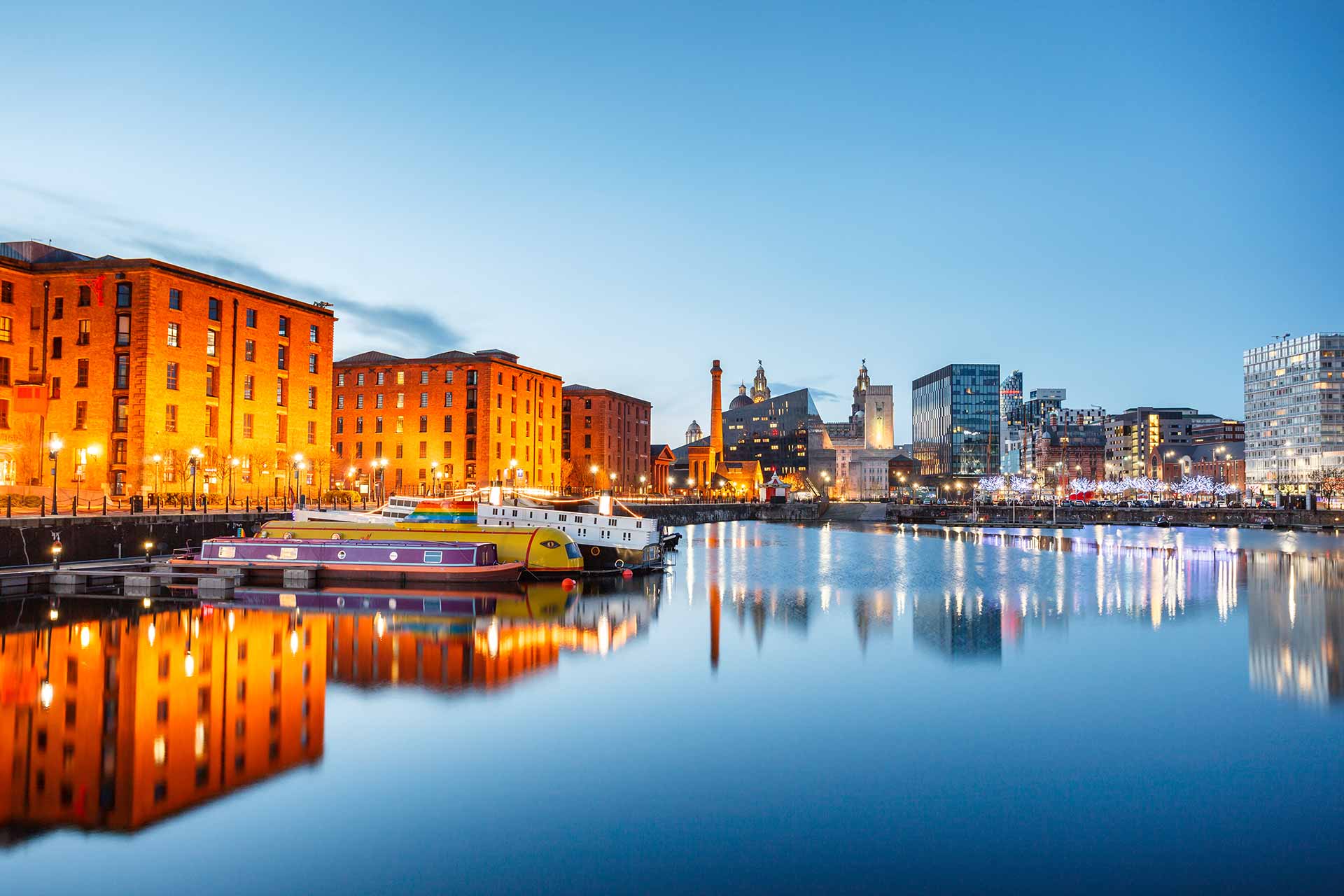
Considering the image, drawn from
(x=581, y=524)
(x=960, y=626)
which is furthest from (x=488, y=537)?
(x=960, y=626)

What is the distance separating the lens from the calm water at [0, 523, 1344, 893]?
13.4 metres

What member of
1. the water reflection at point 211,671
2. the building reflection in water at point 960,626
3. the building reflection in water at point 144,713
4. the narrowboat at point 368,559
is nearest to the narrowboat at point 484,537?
the narrowboat at point 368,559

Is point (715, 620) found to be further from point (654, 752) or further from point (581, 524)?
point (654, 752)

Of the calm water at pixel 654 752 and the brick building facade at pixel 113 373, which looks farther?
the brick building facade at pixel 113 373

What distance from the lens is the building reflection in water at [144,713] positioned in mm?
15438

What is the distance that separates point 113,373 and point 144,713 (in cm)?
5264

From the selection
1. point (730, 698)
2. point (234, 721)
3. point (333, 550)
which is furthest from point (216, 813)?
point (333, 550)

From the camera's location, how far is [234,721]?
20141mm

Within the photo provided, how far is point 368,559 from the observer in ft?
147

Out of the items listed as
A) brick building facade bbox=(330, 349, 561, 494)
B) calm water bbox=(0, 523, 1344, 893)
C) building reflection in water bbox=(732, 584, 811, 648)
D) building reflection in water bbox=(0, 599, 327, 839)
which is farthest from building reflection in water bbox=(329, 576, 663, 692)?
brick building facade bbox=(330, 349, 561, 494)

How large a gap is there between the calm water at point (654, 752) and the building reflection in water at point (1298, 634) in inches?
9.9

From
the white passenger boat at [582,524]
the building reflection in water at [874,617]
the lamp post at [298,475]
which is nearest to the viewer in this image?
the building reflection in water at [874,617]

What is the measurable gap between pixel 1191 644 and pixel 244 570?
4140 centimetres

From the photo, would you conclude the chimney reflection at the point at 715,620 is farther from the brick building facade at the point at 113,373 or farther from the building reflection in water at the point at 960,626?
the brick building facade at the point at 113,373
